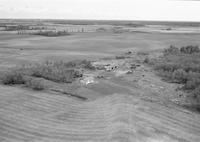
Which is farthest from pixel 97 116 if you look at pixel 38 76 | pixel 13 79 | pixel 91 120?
pixel 38 76

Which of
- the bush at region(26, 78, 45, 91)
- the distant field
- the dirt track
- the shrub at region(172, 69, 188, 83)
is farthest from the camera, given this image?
the distant field

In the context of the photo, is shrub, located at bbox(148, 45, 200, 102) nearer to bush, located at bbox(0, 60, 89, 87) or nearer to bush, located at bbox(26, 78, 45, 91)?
bush, located at bbox(0, 60, 89, 87)

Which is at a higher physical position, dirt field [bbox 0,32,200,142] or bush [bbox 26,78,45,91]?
bush [bbox 26,78,45,91]

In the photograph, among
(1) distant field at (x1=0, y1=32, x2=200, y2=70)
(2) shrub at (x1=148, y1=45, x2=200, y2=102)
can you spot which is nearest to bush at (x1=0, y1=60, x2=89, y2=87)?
(2) shrub at (x1=148, y1=45, x2=200, y2=102)

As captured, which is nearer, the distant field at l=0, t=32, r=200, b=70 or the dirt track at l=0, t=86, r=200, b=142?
the dirt track at l=0, t=86, r=200, b=142

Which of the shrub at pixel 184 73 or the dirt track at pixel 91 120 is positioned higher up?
the shrub at pixel 184 73

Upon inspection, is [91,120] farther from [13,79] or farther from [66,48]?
[66,48]

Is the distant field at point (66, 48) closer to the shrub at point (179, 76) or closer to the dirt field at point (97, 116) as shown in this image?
the shrub at point (179, 76)

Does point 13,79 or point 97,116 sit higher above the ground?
point 13,79

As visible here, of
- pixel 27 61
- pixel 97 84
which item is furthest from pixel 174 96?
pixel 27 61

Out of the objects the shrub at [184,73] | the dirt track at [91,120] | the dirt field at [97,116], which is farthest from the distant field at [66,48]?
the dirt track at [91,120]
